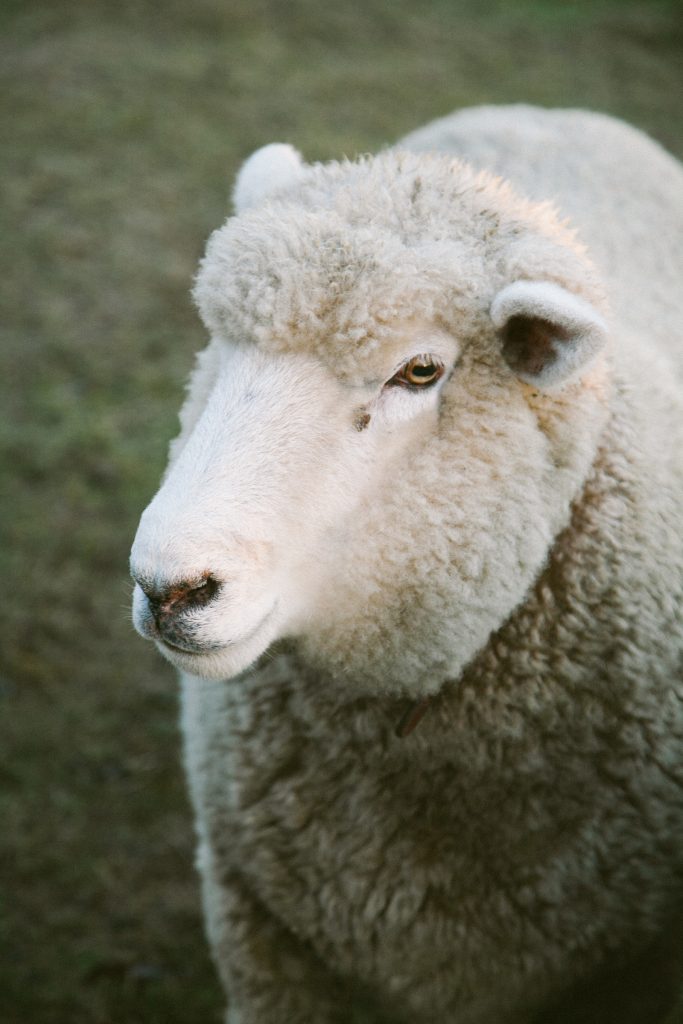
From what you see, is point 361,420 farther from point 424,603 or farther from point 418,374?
point 424,603

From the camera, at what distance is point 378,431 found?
1759 mm

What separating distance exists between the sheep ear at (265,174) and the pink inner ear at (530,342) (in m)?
0.66

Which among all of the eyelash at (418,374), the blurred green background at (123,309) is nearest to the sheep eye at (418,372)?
the eyelash at (418,374)

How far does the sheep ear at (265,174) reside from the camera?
2172 millimetres

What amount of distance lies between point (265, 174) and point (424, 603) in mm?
1097

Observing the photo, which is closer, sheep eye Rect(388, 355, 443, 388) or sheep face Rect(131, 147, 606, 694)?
sheep face Rect(131, 147, 606, 694)

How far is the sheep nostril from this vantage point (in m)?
1.56

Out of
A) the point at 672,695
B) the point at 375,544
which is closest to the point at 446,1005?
the point at 672,695

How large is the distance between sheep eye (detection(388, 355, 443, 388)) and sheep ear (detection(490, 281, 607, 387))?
14 cm

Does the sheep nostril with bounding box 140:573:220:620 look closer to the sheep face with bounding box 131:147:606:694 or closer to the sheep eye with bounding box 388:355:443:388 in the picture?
the sheep face with bounding box 131:147:606:694

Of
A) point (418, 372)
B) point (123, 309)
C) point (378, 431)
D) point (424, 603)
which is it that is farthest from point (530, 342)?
point (123, 309)

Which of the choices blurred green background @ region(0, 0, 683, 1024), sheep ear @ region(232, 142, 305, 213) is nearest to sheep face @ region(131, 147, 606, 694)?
sheep ear @ region(232, 142, 305, 213)

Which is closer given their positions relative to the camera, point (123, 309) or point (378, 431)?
point (378, 431)

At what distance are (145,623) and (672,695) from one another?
3.67 feet
